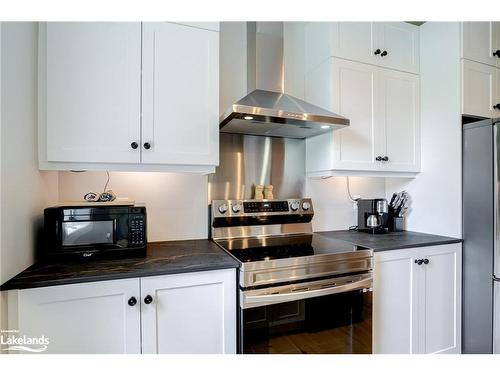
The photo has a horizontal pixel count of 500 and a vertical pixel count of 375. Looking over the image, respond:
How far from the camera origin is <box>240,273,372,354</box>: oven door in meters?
1.27

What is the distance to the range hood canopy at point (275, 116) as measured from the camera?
146 cm

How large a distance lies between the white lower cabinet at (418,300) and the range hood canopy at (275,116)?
87 cm

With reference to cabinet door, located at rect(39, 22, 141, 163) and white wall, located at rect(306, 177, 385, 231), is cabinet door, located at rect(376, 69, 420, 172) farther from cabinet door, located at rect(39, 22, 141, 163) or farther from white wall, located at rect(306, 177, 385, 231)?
cabinet door, located at rect(39, 22, 141, 163)

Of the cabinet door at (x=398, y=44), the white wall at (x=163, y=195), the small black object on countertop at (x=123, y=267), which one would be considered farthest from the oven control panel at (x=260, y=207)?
the cabinet door at (x=398, y=44)

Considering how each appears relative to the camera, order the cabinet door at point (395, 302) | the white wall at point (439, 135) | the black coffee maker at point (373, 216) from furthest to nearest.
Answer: the black coffee maker at point (373, 216)
the white wall at point (439, 135)
the cabinet door at point (395, 302)

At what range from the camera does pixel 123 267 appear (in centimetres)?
120

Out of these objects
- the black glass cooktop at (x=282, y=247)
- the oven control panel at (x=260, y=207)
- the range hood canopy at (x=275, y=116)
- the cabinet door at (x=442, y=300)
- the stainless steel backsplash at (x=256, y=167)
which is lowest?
the cabinet door at (x=442, y=300)

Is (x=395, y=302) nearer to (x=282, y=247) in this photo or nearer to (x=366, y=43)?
(x=282, y=247)

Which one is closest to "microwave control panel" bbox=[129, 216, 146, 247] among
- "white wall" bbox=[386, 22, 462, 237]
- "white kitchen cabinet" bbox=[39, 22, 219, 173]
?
"white kitchen cabinet" bbox=[39, 22, 219, 173]

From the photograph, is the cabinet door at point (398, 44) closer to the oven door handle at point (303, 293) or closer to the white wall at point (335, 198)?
the white wall at point (335, 198)

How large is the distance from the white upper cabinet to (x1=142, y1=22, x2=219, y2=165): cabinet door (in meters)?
0.81

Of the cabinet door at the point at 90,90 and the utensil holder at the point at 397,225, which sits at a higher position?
the cabinet door at the point at 90,90

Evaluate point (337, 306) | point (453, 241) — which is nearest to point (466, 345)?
point (453, 241)

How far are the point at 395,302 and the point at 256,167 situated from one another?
1261 mm
